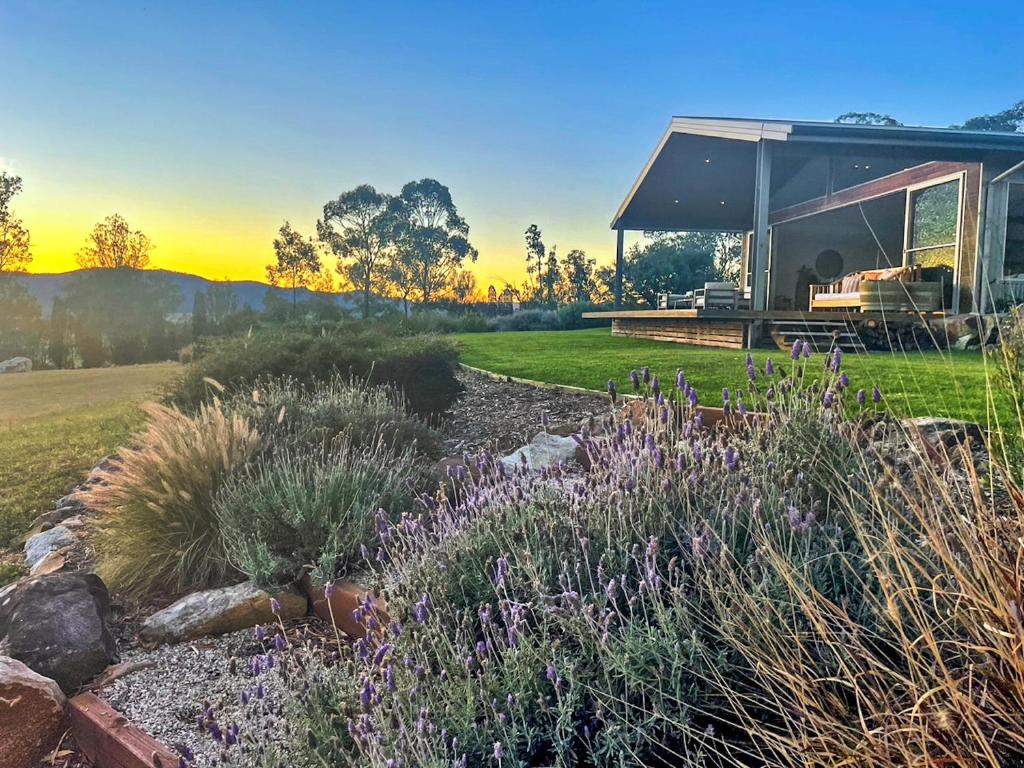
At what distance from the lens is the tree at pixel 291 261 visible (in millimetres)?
37125

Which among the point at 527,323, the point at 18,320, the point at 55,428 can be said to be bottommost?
the point at 55,428

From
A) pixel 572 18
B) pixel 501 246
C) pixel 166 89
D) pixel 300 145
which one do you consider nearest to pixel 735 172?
pixel 572 18

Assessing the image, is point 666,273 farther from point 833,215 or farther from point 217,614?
point 217,614

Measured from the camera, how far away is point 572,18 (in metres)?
9.36

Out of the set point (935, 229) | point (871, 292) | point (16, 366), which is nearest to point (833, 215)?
point (935, 229)

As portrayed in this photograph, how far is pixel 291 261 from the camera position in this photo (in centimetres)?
3762

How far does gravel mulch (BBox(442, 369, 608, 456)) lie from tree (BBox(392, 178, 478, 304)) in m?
33.6

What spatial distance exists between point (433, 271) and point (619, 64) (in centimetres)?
3170

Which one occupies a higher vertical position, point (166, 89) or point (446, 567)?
point (166, 89)

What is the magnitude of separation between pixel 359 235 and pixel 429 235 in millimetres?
4817

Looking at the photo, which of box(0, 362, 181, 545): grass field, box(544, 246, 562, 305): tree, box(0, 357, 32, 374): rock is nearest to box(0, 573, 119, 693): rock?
box(0, 362, 181, 545): grass field

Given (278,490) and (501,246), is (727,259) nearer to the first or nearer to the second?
(501,246)

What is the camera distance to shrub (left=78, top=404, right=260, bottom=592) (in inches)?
140

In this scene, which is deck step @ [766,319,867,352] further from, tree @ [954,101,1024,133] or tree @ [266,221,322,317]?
tree @ [954,101,1024,133]
